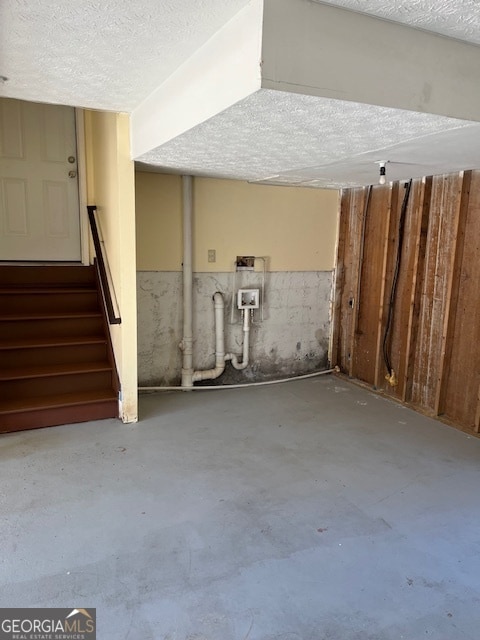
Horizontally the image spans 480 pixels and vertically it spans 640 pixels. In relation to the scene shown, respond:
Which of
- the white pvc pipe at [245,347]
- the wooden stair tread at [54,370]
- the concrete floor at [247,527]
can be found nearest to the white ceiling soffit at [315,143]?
the white pvc pipe at [245,347]

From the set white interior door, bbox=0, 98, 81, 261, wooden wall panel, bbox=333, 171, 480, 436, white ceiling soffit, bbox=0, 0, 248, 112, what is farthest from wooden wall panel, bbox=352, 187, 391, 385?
white interior door, bbox=0, 98, 81, 261

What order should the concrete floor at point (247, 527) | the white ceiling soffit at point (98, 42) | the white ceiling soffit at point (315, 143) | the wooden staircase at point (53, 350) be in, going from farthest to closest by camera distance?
the wooden staircase at point (53, 350) → the white ceiling soffit at point (315, 143) → the concrete floor at point (247, 527) → the white ceiling soffit at point (98, 42)

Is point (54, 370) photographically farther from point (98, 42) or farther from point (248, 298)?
point (98, 42)

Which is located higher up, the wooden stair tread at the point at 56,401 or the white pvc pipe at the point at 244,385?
the wooden stair tread at the point at 56,401

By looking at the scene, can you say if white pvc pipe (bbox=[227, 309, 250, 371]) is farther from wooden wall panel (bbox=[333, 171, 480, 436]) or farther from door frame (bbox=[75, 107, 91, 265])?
door frame (bbox=[75, 107, 91, 265])

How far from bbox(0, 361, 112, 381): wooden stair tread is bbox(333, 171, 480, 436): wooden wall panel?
2.75m

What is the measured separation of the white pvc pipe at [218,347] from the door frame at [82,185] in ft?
4.74

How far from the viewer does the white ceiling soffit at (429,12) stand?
5.06ft

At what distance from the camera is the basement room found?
68.9 inches

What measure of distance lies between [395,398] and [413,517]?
2.01m

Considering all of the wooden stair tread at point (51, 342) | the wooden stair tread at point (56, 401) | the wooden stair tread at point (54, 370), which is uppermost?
the wooden stair tread at point (51, 342)

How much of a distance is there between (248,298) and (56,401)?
84.1 inches

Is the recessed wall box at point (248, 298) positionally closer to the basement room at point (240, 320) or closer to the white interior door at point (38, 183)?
the basement room at point (240, 320)

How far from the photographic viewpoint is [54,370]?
3719mm
